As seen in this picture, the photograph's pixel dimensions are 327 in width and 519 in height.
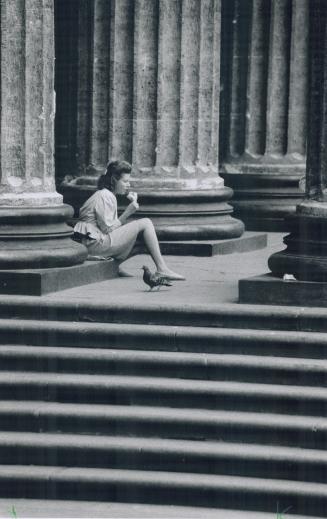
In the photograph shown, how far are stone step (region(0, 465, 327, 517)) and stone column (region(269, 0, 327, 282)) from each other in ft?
7.99

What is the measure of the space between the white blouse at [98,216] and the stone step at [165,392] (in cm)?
298

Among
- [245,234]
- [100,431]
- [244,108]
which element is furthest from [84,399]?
[244,108]

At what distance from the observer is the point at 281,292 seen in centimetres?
1069

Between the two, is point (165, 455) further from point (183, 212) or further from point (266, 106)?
point (266, 106)

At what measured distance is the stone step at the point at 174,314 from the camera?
10.2 metres

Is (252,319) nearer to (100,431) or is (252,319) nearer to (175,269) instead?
(100,431)

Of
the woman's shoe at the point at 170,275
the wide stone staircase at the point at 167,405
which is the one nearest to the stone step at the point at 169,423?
the wide stone staircase at the point at 167,405

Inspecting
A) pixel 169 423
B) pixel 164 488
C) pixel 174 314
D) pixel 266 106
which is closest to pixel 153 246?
pixel 174 314

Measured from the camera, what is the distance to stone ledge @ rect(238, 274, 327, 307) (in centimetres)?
1059

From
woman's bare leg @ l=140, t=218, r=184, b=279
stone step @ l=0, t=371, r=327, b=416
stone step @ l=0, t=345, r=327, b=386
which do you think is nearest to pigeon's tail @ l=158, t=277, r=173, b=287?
woman's bare leg @ l=140, t=218, r=184, b=279

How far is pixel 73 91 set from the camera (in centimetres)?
1653

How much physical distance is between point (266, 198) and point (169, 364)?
853cm

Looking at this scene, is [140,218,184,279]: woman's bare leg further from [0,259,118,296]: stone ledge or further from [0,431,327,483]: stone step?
[0,431,327,483]: stone step

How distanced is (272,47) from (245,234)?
3.02m
